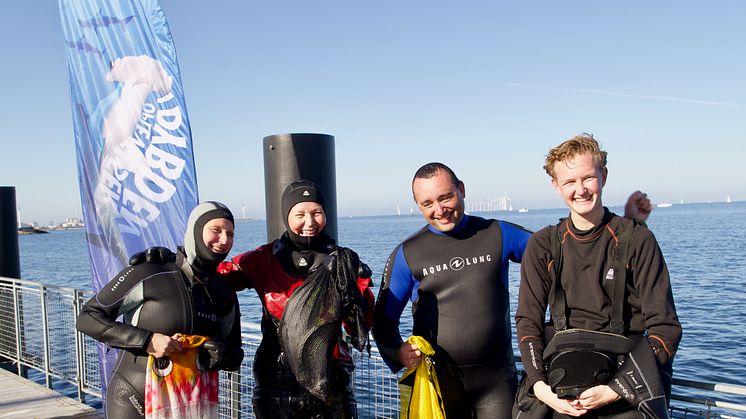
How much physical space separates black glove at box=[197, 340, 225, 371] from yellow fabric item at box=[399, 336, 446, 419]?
2.90ft

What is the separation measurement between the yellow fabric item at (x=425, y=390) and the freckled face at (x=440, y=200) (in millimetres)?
573

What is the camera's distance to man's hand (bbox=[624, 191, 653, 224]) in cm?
259

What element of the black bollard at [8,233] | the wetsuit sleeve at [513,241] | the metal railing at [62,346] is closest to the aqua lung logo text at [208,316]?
the metal railing at [62,346]

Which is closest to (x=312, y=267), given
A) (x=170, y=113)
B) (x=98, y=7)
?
(x=170, y=113)

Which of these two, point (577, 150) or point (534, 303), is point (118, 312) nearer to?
point (534, 303)

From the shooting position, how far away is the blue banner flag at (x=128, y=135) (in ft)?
15.2

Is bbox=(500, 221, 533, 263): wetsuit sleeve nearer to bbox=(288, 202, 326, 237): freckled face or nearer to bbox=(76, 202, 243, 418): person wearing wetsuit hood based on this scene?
bbox=(288, 202, 326, 237): freckled face

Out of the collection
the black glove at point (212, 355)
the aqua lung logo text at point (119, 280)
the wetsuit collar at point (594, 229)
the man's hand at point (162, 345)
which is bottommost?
the black glove at point (212, 355)

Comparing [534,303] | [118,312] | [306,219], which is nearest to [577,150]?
[534,303]

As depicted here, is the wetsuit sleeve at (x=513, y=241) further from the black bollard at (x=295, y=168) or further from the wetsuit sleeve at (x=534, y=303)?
the black bollard at (x=295, y=168)

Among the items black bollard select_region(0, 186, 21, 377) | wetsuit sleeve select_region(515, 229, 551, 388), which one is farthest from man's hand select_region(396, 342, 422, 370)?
black bollard select_region(0, 186, 21, 377)

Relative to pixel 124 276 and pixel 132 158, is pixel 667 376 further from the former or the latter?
pixel 132 158

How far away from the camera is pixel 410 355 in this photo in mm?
2801

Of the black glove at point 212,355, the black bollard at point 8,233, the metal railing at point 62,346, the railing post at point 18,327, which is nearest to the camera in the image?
the black glove at point 212,355
